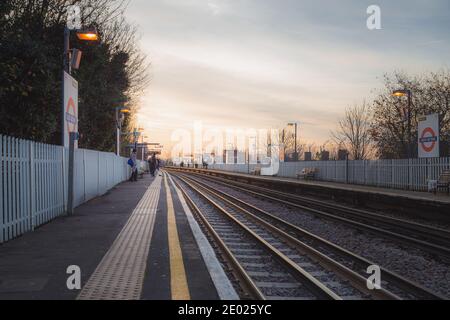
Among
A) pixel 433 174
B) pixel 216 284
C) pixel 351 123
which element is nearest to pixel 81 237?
pixel 216 284

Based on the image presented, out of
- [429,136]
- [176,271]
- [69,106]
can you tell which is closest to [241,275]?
[176,271]

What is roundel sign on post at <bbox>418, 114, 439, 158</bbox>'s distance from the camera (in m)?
20.6

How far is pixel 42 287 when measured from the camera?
5.55 m

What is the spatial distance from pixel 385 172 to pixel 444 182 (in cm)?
671

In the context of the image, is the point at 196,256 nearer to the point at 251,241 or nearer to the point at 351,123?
the point at 251,241

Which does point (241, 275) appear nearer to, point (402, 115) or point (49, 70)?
point (49, 70)

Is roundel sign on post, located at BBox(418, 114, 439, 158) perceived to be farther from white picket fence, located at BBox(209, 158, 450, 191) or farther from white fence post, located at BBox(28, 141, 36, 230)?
white fence post, located at BBox(28, 141, 36, 230)

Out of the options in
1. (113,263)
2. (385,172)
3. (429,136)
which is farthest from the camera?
(385,172)

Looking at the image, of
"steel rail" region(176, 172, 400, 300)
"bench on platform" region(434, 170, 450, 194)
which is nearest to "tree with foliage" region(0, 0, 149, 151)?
"steel rail" region(176, 172, 400, 300)

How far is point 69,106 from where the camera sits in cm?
1388

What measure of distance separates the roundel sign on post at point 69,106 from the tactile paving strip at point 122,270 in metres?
4.44

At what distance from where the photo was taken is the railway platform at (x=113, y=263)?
17.7ft
